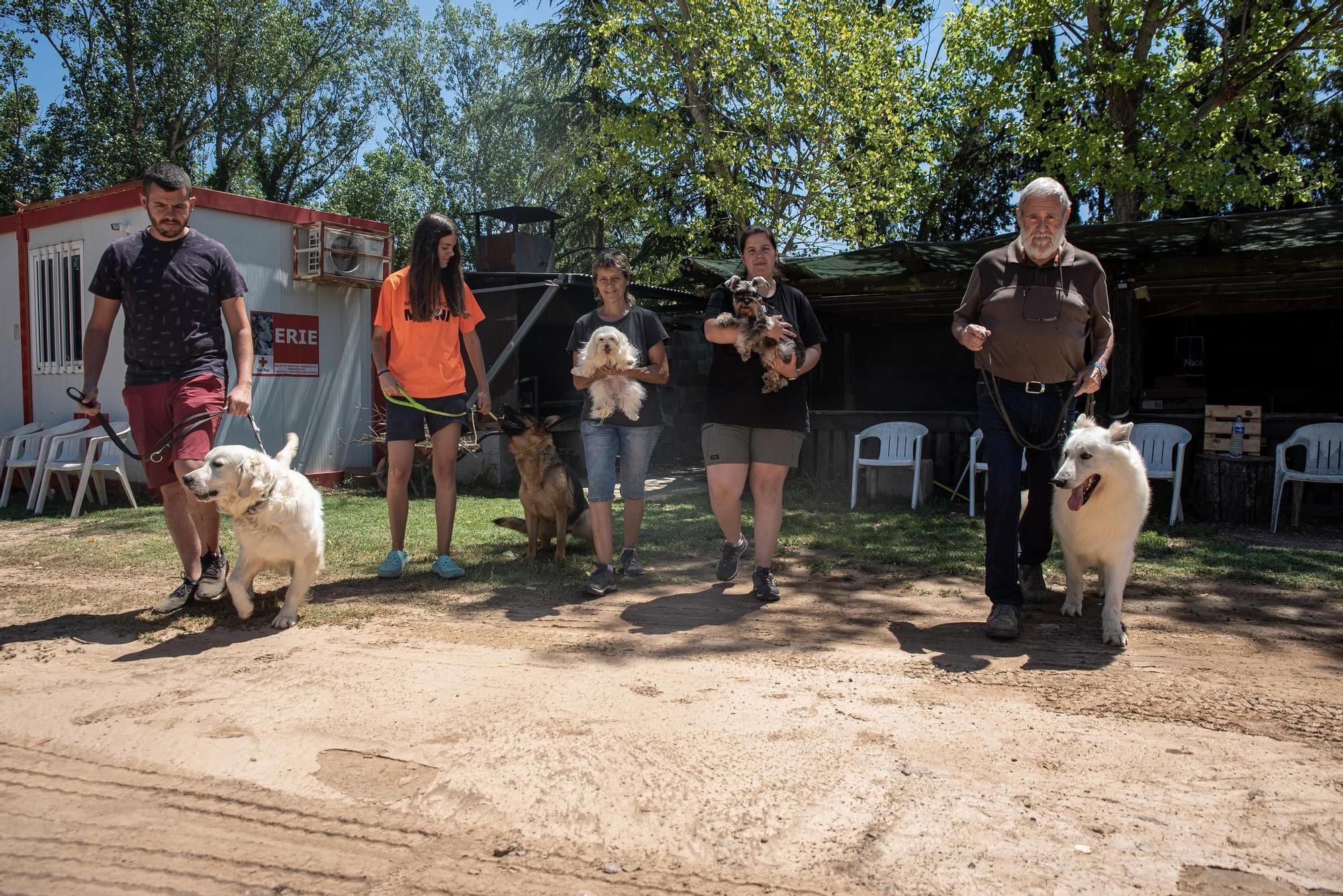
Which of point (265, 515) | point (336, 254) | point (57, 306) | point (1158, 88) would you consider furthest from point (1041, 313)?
point (1158, 88)

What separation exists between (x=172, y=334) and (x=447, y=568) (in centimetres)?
200

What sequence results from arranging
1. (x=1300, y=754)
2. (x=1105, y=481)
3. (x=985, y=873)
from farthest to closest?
(x=1105, y=481) < (x=1300, y=754) < (x=985, y=873)

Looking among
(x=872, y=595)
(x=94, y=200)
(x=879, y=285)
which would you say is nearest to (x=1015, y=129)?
(x=879, y=285)

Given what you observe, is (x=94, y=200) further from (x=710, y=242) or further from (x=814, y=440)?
(x=710, y=242)

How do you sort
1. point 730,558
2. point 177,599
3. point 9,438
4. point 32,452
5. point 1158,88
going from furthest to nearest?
point 1158,88
point 9,438
point 32,452
point 730,558
point 177,599

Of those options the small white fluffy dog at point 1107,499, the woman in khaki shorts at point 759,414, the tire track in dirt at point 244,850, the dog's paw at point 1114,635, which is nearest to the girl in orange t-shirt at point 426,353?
the woman in khaki shorts at point 759,414

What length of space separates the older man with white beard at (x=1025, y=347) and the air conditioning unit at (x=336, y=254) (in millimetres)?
8531

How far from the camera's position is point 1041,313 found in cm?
404

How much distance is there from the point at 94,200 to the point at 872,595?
380 inches

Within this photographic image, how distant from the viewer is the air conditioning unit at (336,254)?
10516 mm

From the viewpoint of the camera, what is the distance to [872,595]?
516cm

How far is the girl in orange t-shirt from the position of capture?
16.9 feet

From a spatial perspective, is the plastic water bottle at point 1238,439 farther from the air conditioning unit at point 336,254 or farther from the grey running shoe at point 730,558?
the air conditioning unit at point 336,254

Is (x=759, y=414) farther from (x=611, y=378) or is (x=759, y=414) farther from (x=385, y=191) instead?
(x=385, y=191)
